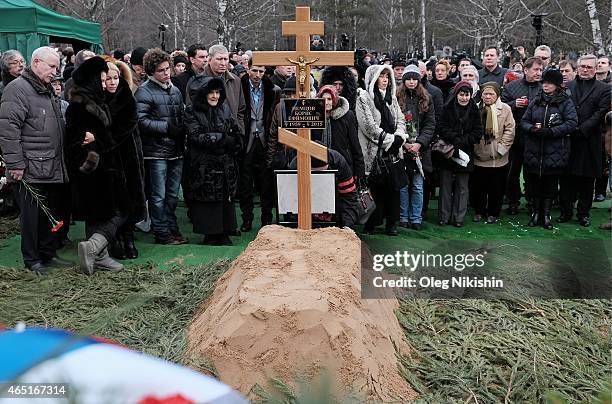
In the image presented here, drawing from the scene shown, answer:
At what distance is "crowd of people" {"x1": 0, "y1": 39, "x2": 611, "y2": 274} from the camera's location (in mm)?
6344

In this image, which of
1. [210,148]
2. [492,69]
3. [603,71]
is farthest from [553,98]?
[210,148]

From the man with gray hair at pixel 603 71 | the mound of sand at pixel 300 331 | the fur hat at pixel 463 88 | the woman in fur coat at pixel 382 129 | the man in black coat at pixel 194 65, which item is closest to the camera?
the mound of sand at pixel 300 331

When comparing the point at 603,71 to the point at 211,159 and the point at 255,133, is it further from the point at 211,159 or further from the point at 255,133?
the point at 211,159

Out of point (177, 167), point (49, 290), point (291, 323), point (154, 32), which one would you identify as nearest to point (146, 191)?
point (177, 167)

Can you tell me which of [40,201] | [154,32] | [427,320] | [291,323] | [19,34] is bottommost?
[427,320]

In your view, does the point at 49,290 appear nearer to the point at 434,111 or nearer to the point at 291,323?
the point at 291,323

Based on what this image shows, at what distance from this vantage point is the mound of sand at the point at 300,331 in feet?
12.5

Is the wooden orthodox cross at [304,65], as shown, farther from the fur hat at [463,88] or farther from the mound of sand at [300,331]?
the fur hat at [463,88]

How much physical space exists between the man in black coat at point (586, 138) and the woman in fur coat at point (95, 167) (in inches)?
218

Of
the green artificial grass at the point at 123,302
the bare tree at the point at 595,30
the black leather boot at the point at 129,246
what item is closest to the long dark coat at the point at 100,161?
the black leather boot at the point at 129,246

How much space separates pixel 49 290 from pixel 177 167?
2.33 metres

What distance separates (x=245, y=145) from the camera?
8.38 metres

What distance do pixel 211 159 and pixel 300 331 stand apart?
12.4 feet

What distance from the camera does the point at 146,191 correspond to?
24.7 ft
